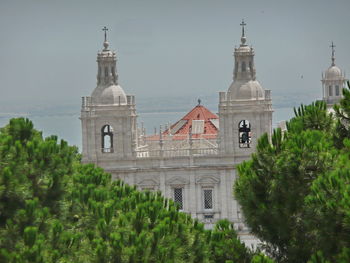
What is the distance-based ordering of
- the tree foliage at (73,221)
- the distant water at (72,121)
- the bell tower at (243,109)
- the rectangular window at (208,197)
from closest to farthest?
the tree foliage at (73,221) < the bell tower at (243,109) < the rectangular window at (208,197) < the distant water at (72,121)

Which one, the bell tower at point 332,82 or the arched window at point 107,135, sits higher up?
the bell tower at point 332,82

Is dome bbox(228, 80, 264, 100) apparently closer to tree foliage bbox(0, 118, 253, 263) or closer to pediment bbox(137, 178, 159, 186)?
pediment bbox(137, 178, 159, 186)

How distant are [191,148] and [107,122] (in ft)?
16.1

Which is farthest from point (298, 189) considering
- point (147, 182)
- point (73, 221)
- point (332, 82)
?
point (332, 82)

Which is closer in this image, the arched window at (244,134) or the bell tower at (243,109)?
the bell tower at (243,109)

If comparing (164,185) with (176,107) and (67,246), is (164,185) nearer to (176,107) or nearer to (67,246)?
(67,246)

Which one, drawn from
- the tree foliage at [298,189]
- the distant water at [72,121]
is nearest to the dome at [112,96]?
the distant water at [72,121]

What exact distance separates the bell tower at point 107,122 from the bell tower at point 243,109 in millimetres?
5106

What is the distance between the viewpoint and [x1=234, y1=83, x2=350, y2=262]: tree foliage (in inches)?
1065

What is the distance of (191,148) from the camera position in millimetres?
67000

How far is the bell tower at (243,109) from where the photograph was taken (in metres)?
66.5

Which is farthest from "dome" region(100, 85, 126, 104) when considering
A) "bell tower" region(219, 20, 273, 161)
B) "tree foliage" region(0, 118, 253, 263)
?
"tree foliage" region(0, 118, 253, 263)

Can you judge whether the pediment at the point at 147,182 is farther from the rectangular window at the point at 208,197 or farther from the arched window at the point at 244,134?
the arched window at the point at 244,134

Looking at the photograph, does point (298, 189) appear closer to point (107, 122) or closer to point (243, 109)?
point (243, 109)
